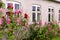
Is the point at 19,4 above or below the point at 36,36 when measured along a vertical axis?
above

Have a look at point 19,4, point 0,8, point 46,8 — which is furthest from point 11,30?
point 46,8

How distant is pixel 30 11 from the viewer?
53.4ft

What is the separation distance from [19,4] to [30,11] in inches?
49.6

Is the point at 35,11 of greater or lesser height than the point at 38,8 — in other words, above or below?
below

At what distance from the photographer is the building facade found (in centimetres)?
1540

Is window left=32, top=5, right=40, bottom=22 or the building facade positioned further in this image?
window left=32, top=5, right=40, bottom=22

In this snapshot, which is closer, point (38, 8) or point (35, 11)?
point (35, 11)

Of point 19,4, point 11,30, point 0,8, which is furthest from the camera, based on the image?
point 19,4

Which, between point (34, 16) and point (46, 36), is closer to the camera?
point (46, 36)

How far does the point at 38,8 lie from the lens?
17.1 metres

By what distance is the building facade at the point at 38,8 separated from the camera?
1540 cm

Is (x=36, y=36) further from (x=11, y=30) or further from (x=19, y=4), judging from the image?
(x=19, y=4)

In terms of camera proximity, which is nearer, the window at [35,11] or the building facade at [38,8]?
the building facade at [38,8]

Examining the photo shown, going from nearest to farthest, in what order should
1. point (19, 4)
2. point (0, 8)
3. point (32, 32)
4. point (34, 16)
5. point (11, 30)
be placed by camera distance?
point (0, 8) → point (11, 30) → point (32, 32) → point (19, 4) → point (34, 16)
